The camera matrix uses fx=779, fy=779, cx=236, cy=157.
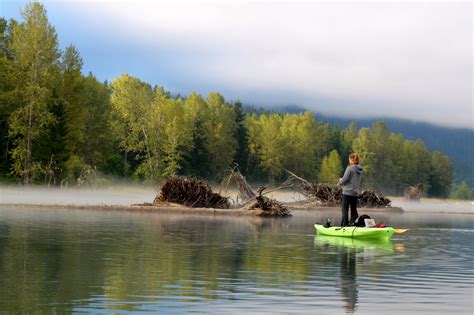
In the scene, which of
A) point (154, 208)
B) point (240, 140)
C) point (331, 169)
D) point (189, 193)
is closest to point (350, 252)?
point (154, 208)

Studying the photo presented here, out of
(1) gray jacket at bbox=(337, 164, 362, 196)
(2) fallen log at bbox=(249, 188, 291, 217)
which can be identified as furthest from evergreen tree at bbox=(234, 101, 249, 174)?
(1) gray jacket at bbox=(337, 164, 362, 196)

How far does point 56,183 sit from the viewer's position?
65.0m

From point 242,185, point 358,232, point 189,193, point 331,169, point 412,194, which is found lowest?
point 358,232

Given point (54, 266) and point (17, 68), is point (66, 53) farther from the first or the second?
point (54, 266)

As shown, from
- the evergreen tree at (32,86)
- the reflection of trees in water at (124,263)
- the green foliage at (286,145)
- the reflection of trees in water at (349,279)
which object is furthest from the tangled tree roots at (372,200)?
the green foliage at (286,145)

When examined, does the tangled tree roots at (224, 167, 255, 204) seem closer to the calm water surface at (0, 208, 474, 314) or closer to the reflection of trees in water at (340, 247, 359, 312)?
the calm water surface at (0, 208, 474, 314)

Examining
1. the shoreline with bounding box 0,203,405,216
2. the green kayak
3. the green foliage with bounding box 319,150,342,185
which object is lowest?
the green kayak

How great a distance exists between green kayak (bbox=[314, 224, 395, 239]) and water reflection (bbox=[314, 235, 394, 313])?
162 mm

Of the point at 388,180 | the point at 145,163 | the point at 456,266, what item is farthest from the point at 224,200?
the point at 388,180

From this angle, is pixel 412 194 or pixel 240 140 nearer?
pixel 412 194

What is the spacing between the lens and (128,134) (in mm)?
108688

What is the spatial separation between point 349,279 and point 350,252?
5968 millimetres

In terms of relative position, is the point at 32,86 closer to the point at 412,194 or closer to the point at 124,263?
the point at 412,194

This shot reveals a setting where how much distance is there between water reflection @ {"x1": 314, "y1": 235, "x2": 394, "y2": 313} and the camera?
12.0 m
